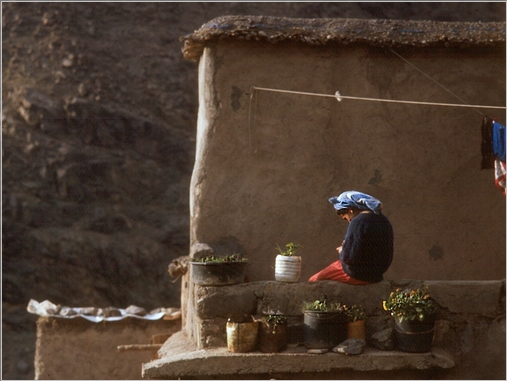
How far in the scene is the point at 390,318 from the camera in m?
6.23

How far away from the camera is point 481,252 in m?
7.65

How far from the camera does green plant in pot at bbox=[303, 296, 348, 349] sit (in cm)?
597

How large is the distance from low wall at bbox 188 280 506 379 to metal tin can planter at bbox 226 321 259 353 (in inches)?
9.4

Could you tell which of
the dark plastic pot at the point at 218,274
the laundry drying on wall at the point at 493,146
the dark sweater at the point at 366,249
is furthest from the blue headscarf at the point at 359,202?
the laundry drying on wall at the point at 493,146

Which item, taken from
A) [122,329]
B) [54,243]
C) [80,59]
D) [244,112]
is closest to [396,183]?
[244,112]

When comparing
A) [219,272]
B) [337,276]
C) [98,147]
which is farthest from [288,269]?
[98,147]

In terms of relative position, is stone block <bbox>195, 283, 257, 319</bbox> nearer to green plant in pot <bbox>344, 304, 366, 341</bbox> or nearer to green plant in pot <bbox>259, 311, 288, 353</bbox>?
green plant in pot <bbox>259, 311, 288, 353</bbox>

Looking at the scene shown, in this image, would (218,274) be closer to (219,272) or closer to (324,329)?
(219,272)

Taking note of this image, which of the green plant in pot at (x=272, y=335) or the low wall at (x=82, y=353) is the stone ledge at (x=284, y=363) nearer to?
the green plant in pot at (x=272, y=335)

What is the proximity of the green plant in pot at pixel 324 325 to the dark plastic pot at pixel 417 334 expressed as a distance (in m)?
0.48

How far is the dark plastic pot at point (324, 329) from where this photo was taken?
597 centimetres

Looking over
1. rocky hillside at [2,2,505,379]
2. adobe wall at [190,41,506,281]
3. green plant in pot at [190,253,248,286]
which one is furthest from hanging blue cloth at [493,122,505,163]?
rocky hillside at [2,2,505,379]

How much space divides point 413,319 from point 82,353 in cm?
588

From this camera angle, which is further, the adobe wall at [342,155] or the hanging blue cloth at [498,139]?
the adobe wall at [342,155]
